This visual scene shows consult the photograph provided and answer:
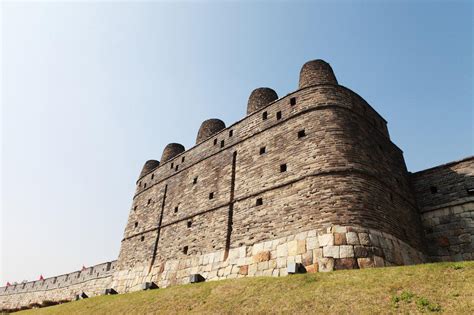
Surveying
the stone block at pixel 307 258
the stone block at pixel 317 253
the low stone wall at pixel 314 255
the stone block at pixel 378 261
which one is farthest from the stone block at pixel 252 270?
the stone block at pixel 378 261

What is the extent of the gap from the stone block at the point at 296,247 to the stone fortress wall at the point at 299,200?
0.05 m

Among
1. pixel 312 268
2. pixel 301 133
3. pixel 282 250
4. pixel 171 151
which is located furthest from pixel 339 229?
pixel 171 151

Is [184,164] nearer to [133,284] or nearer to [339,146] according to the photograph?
[133,284]

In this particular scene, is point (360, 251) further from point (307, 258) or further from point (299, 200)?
point (299, 200)

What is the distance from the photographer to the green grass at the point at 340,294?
6.08m

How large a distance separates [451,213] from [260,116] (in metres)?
9.83

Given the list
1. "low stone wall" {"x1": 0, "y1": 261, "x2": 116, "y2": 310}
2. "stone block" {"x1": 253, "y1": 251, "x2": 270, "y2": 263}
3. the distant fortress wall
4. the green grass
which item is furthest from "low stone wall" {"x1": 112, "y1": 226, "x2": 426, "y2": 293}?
"low stone wall" {"x1": 0, "y1": 261, "x2": 116, "y2": 310}

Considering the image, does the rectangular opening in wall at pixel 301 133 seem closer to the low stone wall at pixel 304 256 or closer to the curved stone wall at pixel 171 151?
the low stone wall at pixel 304 256

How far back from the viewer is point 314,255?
10.1 m

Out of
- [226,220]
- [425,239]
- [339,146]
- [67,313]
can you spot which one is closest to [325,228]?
[339,146]

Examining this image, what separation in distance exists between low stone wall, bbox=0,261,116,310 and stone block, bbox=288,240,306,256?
58.3 feet

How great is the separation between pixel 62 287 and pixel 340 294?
104ft

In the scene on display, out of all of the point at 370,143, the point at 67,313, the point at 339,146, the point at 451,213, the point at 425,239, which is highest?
the point at 370,143

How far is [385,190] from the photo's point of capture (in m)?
12.2
